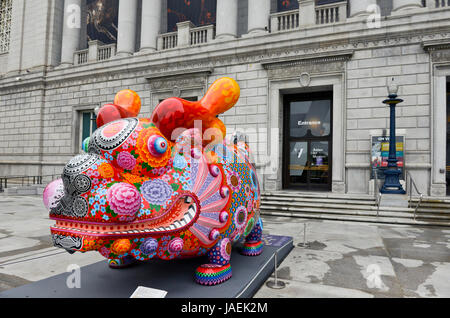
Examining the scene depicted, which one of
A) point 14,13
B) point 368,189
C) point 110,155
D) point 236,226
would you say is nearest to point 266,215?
point 368,189

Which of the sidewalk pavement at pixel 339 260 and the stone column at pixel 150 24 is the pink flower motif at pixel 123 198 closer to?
the sidewalk pavement at pixel 339 260

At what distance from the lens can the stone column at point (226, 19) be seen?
49.3 feet

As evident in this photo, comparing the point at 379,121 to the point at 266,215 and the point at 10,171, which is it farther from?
the point at 10,171

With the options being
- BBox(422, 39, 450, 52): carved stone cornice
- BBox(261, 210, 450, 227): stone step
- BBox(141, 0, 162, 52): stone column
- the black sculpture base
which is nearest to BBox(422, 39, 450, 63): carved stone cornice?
BBox(422, 39, 450, 52): carved stone cornice

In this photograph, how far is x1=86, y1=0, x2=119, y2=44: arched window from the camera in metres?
20.4

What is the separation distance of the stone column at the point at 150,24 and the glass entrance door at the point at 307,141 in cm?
822

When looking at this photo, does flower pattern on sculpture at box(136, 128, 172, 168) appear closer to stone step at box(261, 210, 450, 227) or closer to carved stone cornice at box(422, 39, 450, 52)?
stone step at box(261, 210, 450, 227)

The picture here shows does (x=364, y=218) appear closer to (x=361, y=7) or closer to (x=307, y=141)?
(x=307, y=141)

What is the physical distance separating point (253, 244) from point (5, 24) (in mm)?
29151

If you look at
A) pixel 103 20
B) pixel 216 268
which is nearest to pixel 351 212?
pixel 216 268

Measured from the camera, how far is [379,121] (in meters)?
12.0

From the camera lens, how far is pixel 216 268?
342 cm

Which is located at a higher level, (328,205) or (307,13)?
(307,13)

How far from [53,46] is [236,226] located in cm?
2204
